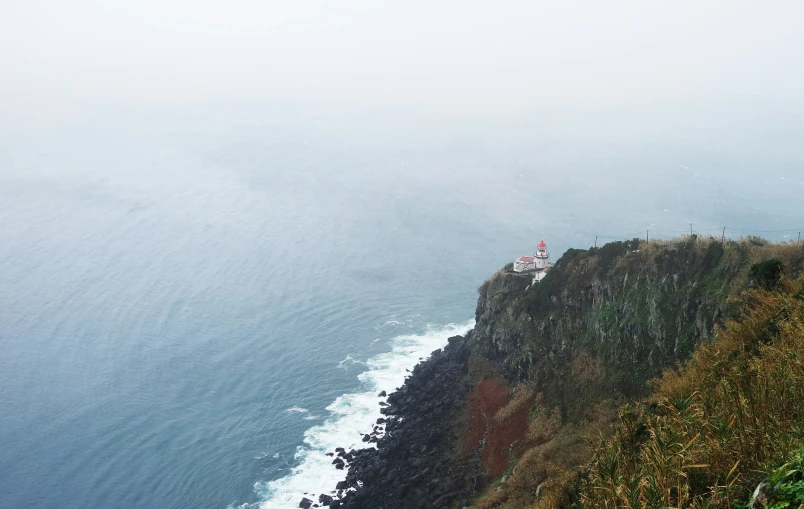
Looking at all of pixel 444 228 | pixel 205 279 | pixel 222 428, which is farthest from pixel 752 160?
pixel 222 428

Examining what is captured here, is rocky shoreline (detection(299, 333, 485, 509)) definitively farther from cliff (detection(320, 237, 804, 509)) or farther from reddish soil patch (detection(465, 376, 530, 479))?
reddish soil patch (detection(465, 376, 530, 479))

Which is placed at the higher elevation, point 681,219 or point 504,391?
point 681,219

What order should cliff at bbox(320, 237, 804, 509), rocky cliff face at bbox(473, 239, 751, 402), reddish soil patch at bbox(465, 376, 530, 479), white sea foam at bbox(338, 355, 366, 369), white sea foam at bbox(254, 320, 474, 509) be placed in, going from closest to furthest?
cliff at bbox(320, 237, 804, 509), rocky cliff face at bbox(473, 239, 751, 402), reddish soil patch at bbox(465, 376, 530, 479), white sea foam at bbox(254, 320, 474, 509), white sea foam at bbox(338, 355, 366, 369)

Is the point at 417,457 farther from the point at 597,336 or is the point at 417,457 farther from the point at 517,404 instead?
the point at 597,336

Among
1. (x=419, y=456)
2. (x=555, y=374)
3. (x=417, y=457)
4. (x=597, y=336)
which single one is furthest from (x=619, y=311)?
(x=417, y=457)

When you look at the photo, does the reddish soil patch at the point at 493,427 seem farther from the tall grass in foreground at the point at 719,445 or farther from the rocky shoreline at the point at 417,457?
the tall grass in foreground at the point at 719,445

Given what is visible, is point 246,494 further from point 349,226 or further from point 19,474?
point 349,226

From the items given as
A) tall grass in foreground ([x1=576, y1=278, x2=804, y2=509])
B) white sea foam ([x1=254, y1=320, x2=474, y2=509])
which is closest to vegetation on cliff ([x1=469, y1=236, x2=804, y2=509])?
tall grass in foreground ([x1=576, y1=278, x2=804, y2=509])

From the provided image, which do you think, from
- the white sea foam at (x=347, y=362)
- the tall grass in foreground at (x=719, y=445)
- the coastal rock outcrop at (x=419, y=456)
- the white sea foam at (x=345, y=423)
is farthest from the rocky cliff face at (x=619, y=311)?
the tall grass in foreground at (x=719, y=445)
